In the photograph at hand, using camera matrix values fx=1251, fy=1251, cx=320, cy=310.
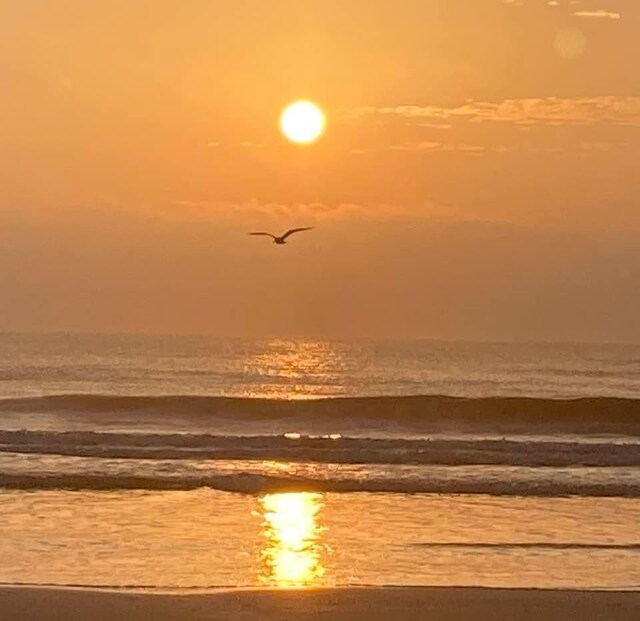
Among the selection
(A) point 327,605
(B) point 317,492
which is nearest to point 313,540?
(A) point 327,605

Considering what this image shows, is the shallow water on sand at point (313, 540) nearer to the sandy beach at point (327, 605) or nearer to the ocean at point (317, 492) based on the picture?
the ocean at point (317, 492)

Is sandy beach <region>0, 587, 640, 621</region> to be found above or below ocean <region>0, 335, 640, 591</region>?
below

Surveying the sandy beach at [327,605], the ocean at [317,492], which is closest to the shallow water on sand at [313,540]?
the ocean at [317,492]

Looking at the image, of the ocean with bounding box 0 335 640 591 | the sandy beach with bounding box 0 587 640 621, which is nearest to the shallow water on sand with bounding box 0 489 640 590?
the ocean with bounding box 0 335 640 591

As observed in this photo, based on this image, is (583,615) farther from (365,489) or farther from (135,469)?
(135,469)

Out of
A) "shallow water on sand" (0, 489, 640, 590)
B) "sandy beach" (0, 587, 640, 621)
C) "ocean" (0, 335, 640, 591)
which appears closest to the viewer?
"sandy beach" (0, 587, 640, 621)

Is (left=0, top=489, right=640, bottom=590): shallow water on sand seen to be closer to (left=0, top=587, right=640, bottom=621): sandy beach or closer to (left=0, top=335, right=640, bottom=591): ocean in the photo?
(left=0, top=335, right=640, bottom=591): ocean

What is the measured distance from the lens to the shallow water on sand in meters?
10.3

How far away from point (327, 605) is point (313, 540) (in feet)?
9.01

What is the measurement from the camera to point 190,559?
10.9 meters

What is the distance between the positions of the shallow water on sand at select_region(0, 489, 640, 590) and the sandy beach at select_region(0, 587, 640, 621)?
44 cm

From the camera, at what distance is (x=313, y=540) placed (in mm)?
11805

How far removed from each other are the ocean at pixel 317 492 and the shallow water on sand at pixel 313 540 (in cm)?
3

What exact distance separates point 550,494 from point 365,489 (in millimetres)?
2301
